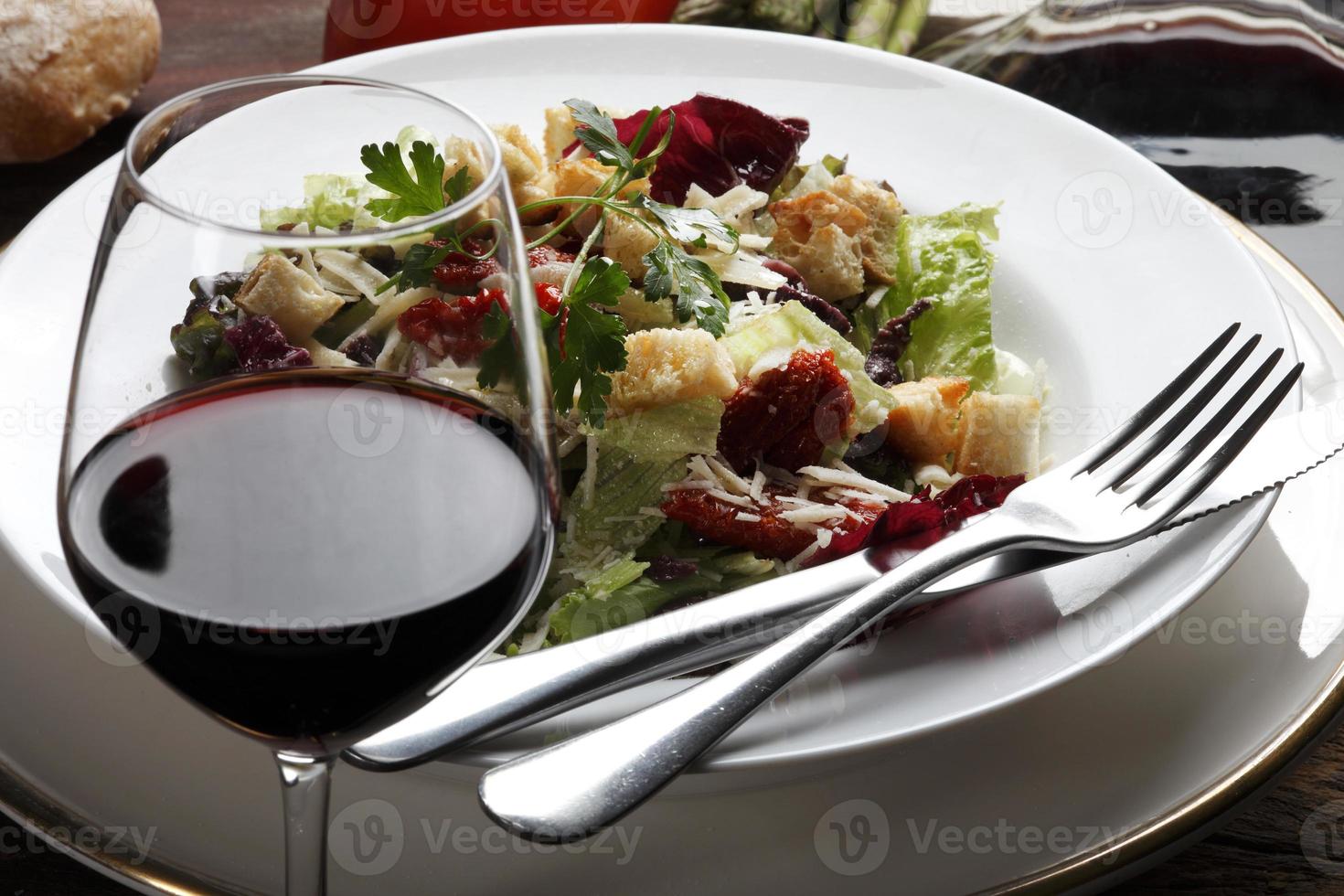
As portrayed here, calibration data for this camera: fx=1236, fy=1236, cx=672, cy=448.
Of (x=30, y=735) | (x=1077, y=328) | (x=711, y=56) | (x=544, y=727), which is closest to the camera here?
(x=544, y=727)

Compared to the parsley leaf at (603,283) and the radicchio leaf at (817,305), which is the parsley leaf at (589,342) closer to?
the parsley leaf at (603,283)

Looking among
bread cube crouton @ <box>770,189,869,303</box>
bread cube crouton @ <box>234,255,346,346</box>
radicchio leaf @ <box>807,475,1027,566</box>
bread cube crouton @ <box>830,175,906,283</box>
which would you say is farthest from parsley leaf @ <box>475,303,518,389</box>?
bread cube crouton @ <box>830,175,906,283</box>

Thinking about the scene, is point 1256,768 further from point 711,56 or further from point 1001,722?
point 711,56

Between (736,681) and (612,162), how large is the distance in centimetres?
92

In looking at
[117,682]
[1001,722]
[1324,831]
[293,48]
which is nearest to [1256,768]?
[1324,831]

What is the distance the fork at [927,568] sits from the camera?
1130 millimetres

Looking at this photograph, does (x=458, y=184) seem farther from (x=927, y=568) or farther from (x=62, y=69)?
(x=62, y=69)

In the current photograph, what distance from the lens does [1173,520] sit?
1483 millimetres

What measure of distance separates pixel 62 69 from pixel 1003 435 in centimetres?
213

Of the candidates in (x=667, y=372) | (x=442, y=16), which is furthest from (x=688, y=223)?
(x=442, y=16)

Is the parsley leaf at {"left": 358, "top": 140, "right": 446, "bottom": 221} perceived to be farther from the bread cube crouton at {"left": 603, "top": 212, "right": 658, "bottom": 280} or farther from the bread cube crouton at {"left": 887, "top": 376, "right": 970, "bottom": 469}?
the bread cube crouton at {"left": 887, "top": 376, "right": 970, "bottom": 469}

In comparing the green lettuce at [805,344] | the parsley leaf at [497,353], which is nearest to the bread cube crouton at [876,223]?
the green lettuce at [805,344]

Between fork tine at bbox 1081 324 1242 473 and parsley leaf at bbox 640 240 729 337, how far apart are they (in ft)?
1.84

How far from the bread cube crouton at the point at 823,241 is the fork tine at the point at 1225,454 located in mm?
728
